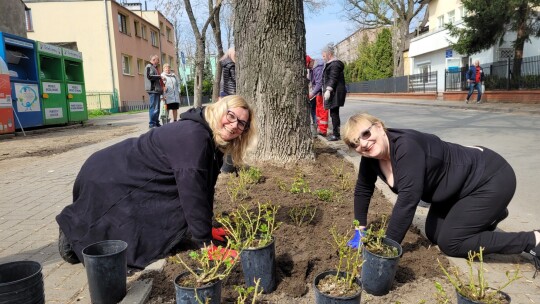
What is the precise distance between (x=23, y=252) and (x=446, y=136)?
856cm

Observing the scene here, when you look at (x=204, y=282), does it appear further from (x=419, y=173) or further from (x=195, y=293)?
(x=419, y=173)

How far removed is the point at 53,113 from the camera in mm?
13508

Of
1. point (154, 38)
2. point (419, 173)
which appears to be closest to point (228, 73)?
point (419, 173)

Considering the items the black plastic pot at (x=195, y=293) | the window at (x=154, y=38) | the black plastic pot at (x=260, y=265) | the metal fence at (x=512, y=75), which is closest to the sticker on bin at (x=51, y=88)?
the black plastic pot at (x=260, y=265)

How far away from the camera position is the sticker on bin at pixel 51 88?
1285 centimetres

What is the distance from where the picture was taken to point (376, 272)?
2.41m

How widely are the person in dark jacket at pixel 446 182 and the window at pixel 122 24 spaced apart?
30.6 metres

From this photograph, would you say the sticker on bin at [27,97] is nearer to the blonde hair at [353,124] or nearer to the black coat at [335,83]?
the black coat at [335,83]

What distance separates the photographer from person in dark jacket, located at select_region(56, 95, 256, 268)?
8.92ft

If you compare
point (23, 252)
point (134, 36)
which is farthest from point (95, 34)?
point (23, 252)

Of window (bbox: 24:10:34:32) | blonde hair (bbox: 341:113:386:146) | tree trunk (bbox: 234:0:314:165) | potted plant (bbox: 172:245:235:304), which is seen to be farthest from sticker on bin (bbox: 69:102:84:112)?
window (bbox: 24:10:34:32)

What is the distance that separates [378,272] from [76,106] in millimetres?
15132

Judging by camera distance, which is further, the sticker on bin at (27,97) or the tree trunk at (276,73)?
the sticker on bin at (27,97)

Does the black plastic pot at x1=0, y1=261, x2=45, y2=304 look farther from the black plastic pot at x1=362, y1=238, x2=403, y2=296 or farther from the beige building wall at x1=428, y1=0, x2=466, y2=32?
the beige building wall at x1=428, y1=0, x2=466, y2=32
